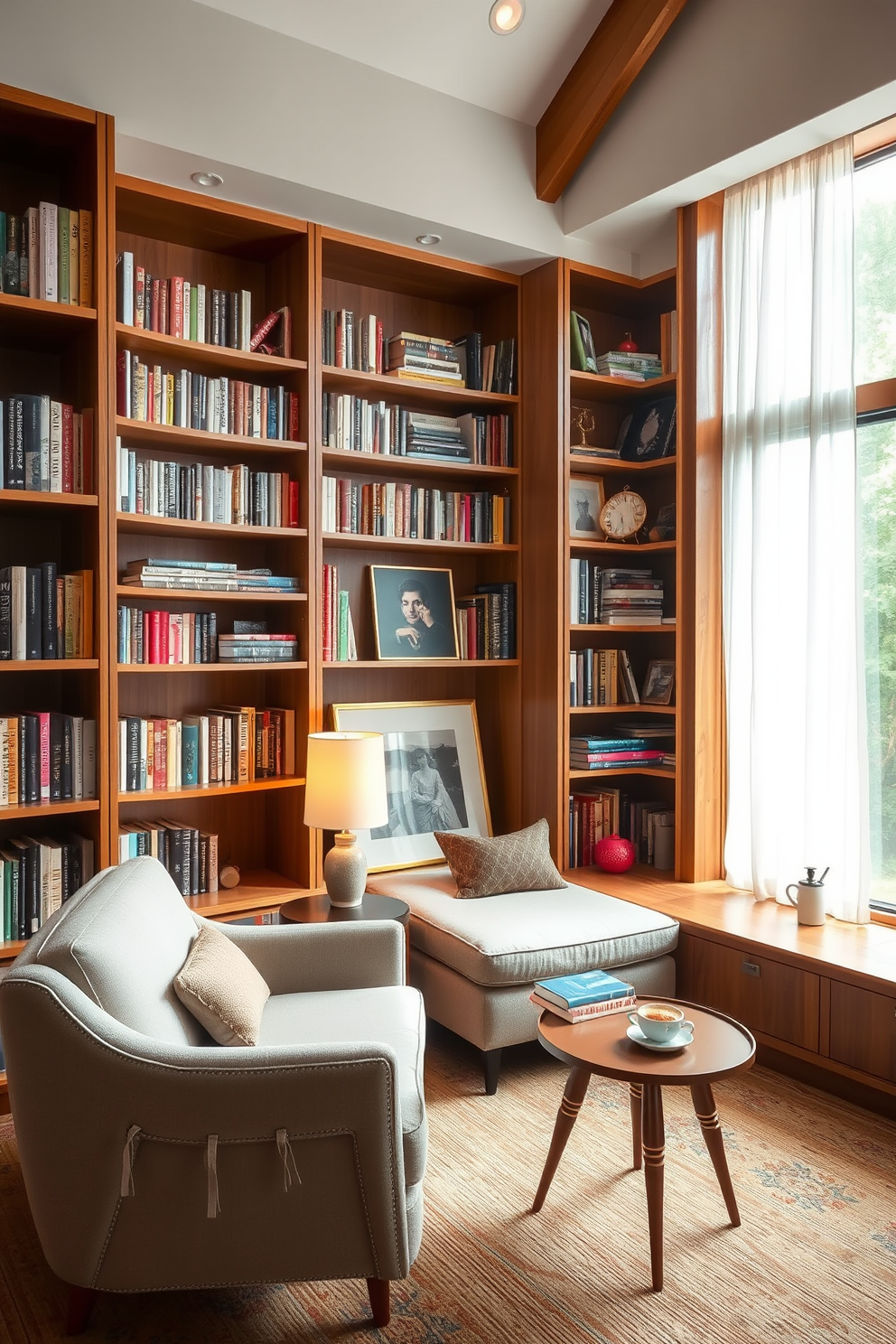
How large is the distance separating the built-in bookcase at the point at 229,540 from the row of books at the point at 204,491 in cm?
4

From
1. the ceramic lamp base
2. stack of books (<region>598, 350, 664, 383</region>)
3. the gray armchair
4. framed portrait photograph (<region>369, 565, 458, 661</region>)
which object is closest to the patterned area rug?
the gray armchair

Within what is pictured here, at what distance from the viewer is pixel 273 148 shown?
314cm

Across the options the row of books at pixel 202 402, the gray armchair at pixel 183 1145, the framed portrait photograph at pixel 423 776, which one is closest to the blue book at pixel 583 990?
the gray armchair at pixel 183 1145

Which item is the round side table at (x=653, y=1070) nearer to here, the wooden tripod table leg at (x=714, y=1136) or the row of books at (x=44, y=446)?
the wooden tripod table leg at (x=714, y=1136)

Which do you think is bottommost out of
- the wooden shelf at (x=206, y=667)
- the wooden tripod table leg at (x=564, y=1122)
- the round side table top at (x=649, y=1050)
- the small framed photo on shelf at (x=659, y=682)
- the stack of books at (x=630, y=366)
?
the wooden tripod table leg at (x=564, y=1122)

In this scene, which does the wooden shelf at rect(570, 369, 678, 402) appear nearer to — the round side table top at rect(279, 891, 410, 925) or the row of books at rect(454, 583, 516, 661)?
the row of books at rect(454, 583, 516, 661)

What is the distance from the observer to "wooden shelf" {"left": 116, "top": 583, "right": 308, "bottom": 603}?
3.18 metres

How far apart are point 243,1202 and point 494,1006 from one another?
1.26 meters

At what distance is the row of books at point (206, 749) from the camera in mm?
3217

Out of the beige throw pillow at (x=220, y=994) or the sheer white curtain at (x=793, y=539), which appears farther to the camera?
the sheer white curtain at (x=793, y=539)

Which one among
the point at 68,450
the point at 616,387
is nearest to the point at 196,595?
the point at 68,450

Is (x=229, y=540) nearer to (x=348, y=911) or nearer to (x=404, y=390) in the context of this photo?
(x=404, y=390)

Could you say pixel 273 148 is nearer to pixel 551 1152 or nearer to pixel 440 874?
pixel 440 874

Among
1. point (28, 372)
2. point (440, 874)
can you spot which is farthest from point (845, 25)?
point (440, 874)
